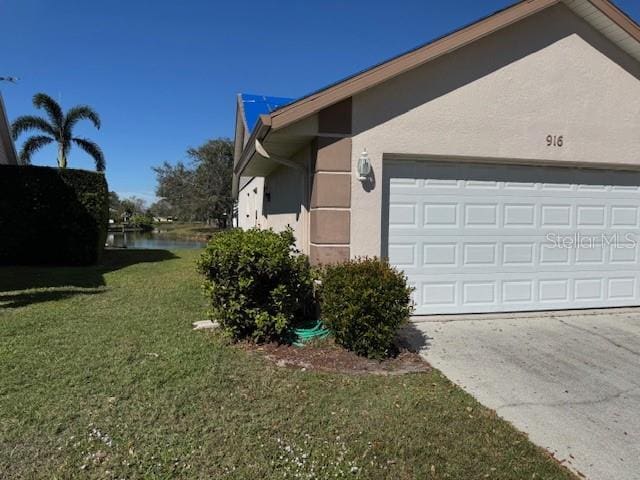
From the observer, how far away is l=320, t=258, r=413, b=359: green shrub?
16.1 ft

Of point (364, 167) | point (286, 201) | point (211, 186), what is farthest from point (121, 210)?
point (364, 167)

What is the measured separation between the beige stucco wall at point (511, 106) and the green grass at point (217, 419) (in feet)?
8.46

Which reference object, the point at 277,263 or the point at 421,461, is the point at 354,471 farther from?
the point at 277,263

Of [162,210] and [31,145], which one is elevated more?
[31,145]

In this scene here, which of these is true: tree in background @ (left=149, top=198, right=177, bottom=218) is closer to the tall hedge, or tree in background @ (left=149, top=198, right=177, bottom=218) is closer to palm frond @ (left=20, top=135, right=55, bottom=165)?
palm frond @ (left=20, top=135, right=55, bottom=165)

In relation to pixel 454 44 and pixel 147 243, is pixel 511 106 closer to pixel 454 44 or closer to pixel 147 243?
pixel 454 44

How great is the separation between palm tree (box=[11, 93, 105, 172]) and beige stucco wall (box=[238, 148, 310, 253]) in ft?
44.5

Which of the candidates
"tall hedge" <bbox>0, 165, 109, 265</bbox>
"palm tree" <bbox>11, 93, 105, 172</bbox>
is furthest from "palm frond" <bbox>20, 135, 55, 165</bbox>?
"tall hedge" <bbox>0, 165, 109, 265</bbox>

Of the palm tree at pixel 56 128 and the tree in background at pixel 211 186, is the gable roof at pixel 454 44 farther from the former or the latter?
the tree in background at pixel 211 186

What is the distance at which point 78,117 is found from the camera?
2445 cm

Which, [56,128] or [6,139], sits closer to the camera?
[6,139]

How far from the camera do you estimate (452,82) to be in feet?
21.6

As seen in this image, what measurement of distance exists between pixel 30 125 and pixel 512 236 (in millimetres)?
25184

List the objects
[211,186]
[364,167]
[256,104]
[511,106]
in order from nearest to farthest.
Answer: [364,167]
[511,106]
[256,104]
[211,186]
